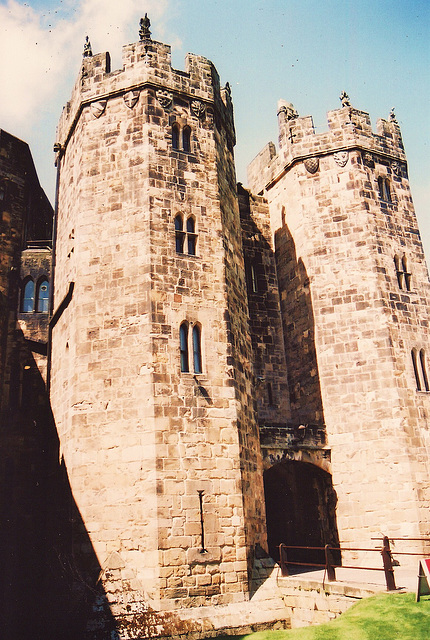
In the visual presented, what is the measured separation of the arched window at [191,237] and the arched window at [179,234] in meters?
0.18

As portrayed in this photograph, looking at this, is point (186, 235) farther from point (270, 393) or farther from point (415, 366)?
point (415, 366)

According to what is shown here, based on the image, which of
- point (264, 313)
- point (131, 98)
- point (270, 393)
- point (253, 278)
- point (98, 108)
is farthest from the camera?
point (253, 278)

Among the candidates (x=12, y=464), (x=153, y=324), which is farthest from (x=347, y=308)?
(x=12, y=464)

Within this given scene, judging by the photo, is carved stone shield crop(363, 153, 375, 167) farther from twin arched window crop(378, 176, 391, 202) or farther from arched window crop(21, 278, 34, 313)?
arched window crop(21, 278, 34, 313)

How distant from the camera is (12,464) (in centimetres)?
1619

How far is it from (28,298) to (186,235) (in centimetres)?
686

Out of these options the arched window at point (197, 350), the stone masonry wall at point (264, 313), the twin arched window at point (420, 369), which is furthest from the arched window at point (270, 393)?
the arched window at point (197, 350)

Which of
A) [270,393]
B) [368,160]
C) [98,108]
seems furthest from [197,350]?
[368,160]

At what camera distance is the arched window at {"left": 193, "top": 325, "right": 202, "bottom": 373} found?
13.6 meters

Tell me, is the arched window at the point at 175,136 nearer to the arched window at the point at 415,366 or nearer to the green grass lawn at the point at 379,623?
the arched window at the point at 415,366

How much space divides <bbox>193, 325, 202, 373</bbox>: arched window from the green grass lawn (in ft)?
18.6

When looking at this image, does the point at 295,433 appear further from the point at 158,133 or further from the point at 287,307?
the point at 158,133

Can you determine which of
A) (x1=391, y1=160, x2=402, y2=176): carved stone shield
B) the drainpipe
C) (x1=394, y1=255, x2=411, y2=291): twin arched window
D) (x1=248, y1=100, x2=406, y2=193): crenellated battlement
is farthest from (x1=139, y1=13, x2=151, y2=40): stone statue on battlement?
(x1=394, y1=255, x2=411, y2=291): twin arched window

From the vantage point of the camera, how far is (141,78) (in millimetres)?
15727
